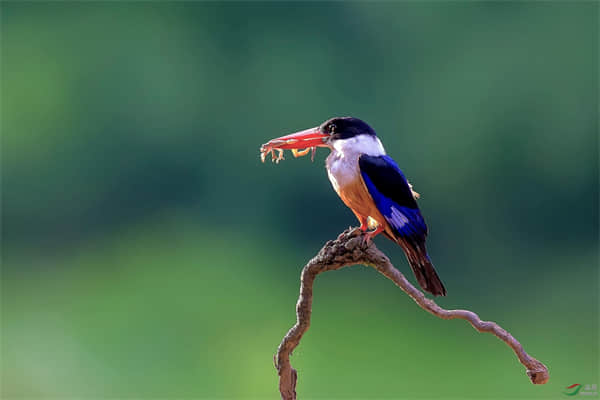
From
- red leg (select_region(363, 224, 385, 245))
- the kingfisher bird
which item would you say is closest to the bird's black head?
the kingfisher bird

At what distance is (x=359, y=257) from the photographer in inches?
74.8

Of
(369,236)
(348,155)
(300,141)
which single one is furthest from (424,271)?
(300,141)

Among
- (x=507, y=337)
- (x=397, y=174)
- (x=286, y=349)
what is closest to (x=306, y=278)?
(x=286, y=349)

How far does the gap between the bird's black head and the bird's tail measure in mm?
435

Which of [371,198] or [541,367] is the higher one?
[371,198]

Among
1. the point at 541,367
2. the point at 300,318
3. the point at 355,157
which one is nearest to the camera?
the point at 541,367

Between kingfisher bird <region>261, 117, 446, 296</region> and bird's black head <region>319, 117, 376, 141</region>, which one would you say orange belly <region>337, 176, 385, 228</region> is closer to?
kingfisher bird <region>261, 117, 446, 296</region>

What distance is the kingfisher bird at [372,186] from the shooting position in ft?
6.35

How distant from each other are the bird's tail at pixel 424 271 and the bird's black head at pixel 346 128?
0.43 m

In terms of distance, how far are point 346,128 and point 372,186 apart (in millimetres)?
242

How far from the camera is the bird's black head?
6.64ft

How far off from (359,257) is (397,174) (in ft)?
1.09

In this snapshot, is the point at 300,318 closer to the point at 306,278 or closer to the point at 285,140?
the point at 306,278

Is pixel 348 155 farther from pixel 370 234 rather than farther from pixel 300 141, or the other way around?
pixel 370 234
